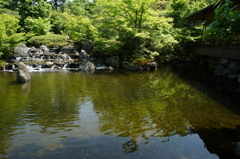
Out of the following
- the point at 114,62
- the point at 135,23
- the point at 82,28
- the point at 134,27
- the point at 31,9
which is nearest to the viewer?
the point at 135,23

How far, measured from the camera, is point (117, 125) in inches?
229

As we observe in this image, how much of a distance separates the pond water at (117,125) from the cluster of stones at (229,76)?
8.37ft

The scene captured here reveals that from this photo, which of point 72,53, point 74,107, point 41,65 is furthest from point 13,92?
point 72,53

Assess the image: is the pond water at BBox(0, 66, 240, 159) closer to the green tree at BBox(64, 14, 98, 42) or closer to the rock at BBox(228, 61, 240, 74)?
the rock at BBox(228, 61, 240, 74)

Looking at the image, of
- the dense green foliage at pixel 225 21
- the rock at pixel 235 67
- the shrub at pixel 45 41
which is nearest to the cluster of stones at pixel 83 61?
the shrub at pixel 45 41

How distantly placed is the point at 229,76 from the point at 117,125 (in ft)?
34.2

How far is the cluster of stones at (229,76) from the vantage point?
1102 centimetres

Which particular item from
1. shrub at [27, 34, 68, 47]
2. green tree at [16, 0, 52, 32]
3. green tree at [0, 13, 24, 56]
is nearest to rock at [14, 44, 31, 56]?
green tree at [0, 13, 24, 56]

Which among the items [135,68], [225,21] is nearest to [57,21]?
[135,68]

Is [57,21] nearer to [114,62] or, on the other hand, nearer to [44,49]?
[44,49]

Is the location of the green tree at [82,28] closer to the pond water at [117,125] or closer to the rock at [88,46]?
the rock at [88,46]

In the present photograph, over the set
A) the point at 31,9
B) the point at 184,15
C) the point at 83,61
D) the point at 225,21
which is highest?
the point at 31,9

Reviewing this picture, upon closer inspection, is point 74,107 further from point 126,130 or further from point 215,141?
point 215,141

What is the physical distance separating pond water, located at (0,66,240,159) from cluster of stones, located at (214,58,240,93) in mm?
2551
